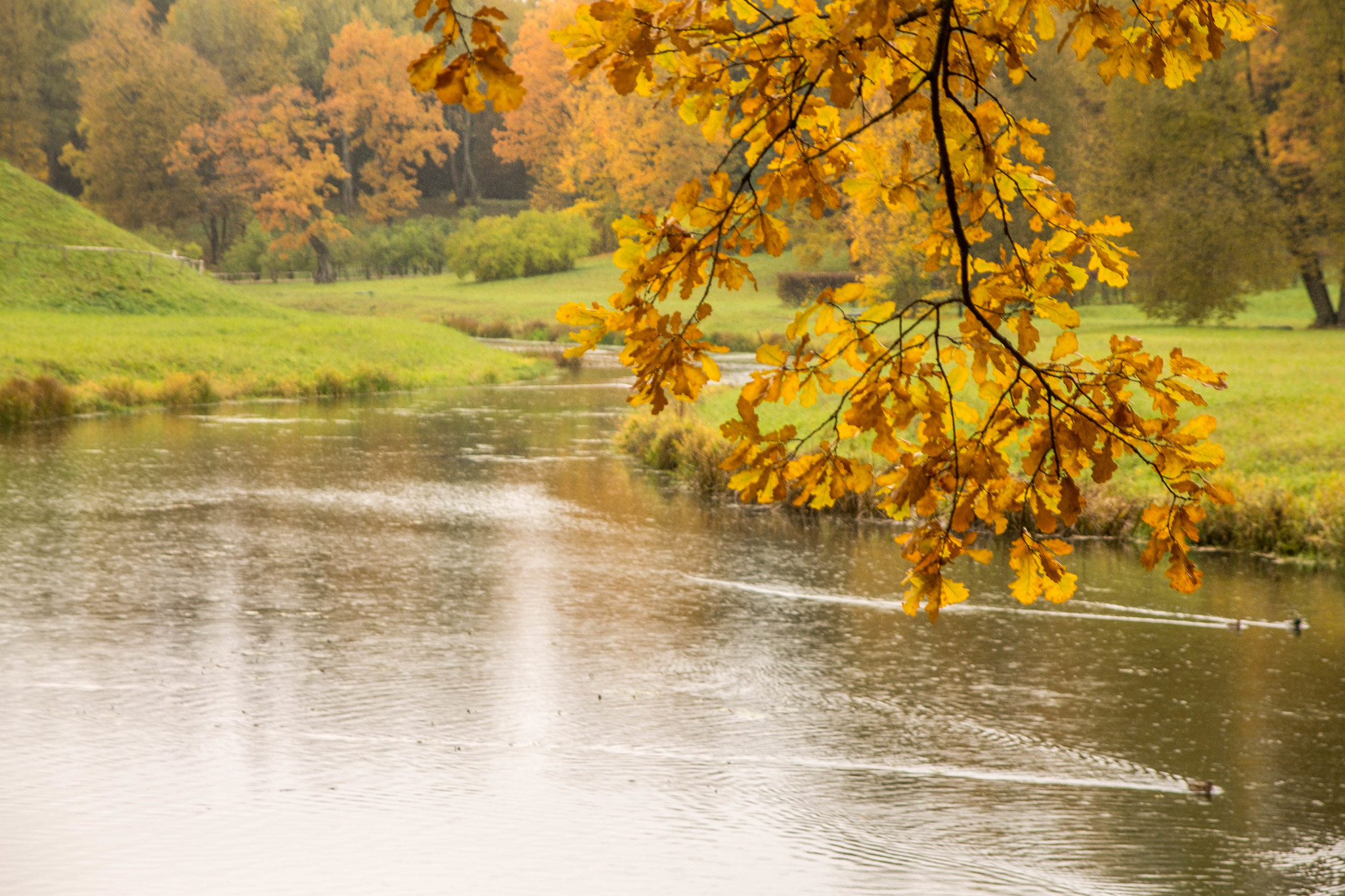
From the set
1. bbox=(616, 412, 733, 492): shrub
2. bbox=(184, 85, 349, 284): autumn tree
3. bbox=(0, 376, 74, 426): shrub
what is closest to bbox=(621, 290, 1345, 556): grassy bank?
bbox=(616, 412, 733, 492): shrub

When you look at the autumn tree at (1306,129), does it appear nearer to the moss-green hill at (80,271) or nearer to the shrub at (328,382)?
the shrub at (328,382)

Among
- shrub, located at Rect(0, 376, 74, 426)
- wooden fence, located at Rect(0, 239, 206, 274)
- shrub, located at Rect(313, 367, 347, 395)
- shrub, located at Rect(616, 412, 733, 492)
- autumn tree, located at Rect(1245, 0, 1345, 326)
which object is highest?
autumn tree, located at Rect(1245, 0, 1345, 326)

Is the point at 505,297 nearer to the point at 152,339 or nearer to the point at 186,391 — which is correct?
the point at 152,339

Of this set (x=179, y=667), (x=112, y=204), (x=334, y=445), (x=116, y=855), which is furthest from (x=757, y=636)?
(x=112, y=204)

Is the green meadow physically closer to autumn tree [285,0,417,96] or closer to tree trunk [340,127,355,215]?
tree trunk [340,127,355,215]

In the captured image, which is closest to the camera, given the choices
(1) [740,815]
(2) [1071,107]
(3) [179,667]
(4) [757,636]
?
(1) [740,815]

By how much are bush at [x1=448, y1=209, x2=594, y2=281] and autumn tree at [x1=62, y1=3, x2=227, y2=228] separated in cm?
1334

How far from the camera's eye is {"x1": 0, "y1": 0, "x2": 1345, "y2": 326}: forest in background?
31.9 m

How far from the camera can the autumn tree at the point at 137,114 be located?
6072cm

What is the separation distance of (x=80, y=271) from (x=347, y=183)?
3525 cm

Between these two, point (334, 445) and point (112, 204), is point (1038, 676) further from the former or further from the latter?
point (112, 204)

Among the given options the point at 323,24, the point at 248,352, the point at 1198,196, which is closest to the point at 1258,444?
the point at 1198,196

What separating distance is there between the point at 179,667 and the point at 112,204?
6071cm

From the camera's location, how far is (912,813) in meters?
6.20
